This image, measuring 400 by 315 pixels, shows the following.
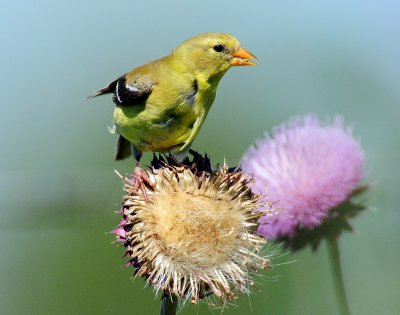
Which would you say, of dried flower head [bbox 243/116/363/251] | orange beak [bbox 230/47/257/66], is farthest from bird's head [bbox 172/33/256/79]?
dried flower head [bbox 243/116/363/251]

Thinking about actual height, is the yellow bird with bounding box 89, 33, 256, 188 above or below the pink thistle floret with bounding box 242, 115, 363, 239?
above

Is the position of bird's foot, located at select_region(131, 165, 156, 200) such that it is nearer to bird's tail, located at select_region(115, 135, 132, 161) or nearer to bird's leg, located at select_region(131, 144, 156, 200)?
bird's leg, located at select_region(131, 144, 156, 200)

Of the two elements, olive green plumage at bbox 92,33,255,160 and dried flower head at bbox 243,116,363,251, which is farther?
dried flower head at bbox 243,116,363,251

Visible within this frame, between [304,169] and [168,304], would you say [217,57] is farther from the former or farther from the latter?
[168,304]

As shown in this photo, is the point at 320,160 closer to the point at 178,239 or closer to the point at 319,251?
the point at 319,251

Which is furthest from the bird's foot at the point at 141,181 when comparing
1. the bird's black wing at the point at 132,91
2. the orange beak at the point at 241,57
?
the orange beak at the point at 241,57

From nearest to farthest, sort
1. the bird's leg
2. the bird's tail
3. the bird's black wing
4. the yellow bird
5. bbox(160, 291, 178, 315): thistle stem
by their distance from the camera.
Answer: bbox(160, 291, 178, 315): thistle stem < the bird's leg < the yellow bird < the bird's black wing < the bird's tail

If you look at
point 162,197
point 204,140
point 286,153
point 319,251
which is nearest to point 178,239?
point 162,197

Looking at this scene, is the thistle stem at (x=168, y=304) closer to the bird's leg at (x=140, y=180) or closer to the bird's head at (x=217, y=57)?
the bird's leg at (x=140, y=180)
